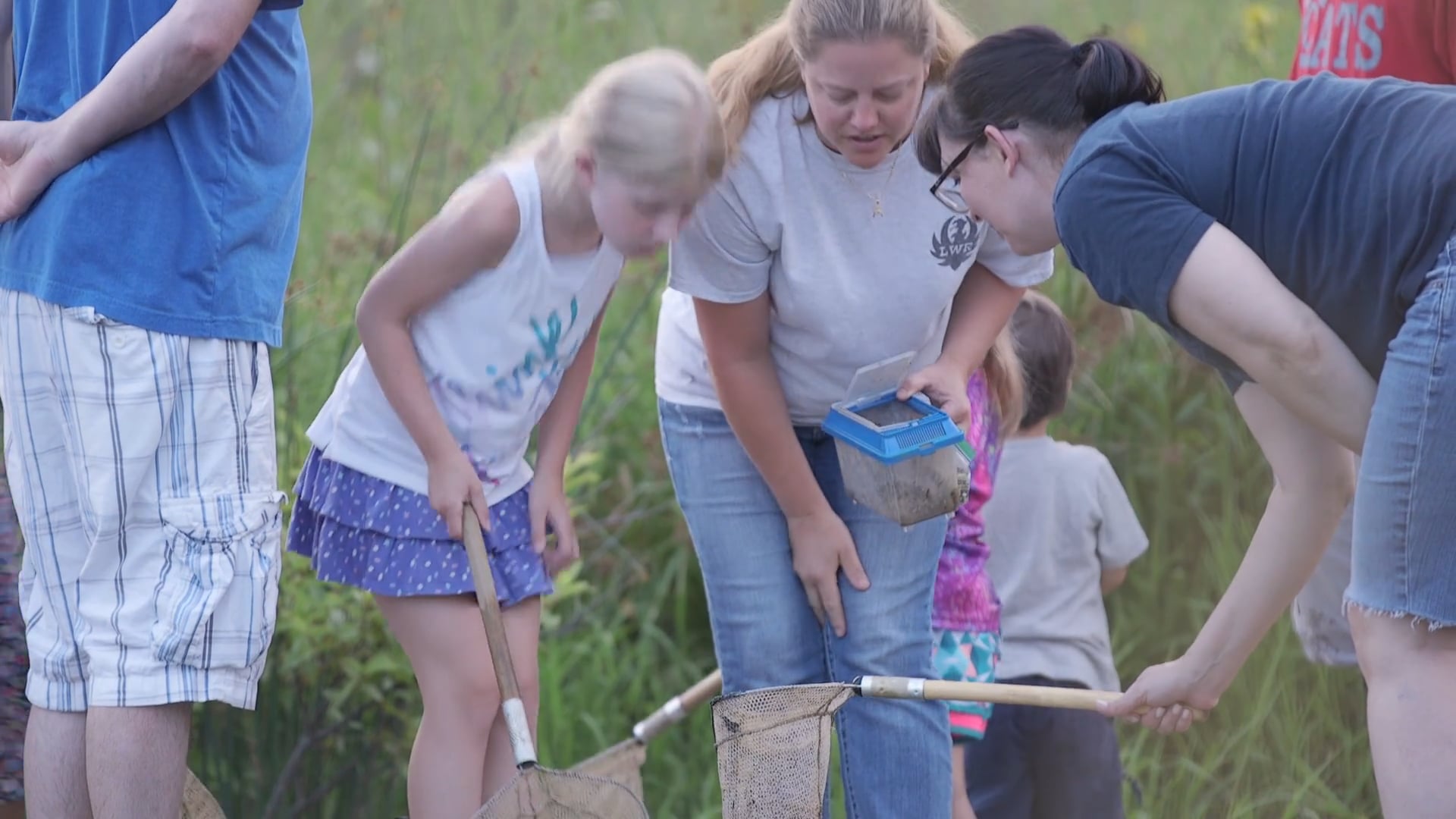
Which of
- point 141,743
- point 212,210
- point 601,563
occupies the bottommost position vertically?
point 601,563

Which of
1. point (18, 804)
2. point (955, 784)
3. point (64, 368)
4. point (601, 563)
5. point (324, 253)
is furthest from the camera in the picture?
point (324, 253)

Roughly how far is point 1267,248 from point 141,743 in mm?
1702

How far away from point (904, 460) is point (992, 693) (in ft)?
1.27

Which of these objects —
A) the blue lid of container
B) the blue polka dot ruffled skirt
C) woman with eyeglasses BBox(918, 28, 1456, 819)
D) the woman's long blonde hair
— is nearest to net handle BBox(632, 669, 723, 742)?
the blue polka dot ruffled skirt

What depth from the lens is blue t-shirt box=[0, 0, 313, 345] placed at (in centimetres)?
237

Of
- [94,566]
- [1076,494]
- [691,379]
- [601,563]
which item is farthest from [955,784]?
[94,566]

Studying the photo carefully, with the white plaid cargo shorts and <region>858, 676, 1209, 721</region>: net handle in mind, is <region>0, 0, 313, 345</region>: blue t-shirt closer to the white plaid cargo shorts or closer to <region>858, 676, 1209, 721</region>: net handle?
the white plaid cargo shorts

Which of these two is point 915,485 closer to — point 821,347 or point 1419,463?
point 821,347

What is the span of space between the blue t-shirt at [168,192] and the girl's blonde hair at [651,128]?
0.44 meters

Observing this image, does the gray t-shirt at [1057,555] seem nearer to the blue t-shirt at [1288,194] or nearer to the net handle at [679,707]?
the net handle at [679,707]

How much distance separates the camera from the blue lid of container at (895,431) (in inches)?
102

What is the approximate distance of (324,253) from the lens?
15.1 feet

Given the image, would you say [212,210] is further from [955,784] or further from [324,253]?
[324,253]

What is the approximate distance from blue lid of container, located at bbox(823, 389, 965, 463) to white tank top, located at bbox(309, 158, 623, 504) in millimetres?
447
